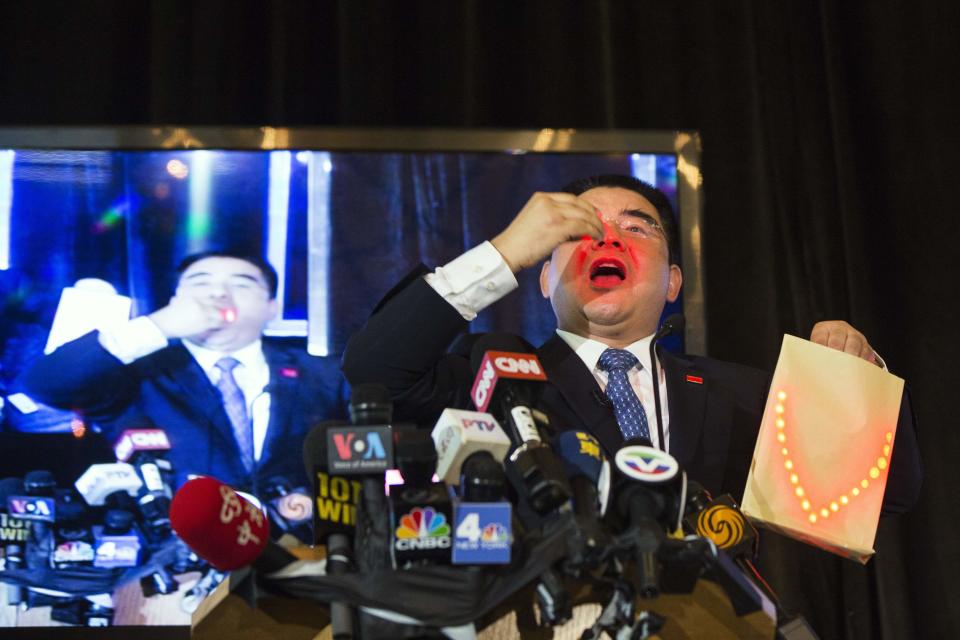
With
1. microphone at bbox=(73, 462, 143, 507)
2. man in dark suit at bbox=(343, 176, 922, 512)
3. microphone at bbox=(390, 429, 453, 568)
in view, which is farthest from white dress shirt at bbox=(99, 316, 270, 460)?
microphone at bbox=(390, 429, 453, 568)

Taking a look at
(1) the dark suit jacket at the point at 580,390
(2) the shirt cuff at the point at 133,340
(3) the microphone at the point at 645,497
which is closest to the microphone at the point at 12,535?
(2) the shirt cuff at the point at 133,340

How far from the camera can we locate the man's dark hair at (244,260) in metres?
2.27

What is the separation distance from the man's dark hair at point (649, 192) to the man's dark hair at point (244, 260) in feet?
2.29

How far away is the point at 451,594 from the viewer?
0.99m

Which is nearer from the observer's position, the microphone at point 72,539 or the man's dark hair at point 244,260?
the microphone at point 72,539

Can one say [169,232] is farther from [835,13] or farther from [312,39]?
[835,13]

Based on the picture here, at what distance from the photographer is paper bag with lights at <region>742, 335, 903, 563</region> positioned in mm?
1425

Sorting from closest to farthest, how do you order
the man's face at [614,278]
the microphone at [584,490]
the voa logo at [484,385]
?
the microphone at [584,490]
the voa logo at [484,385]
the man's face at [614,278]

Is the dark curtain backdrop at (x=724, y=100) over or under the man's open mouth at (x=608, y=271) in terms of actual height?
over

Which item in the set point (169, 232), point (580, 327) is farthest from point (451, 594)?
point (169, 232)

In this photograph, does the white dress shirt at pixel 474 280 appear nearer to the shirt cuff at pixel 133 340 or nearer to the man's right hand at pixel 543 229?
the man's right hand at pixel 543 229

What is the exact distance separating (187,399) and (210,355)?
107 millimetres

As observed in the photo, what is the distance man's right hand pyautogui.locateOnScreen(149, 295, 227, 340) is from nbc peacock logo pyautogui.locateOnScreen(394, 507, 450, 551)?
1.35 m

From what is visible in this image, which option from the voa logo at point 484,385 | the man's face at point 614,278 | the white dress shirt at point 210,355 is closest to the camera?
the voa logo at point 484,385
